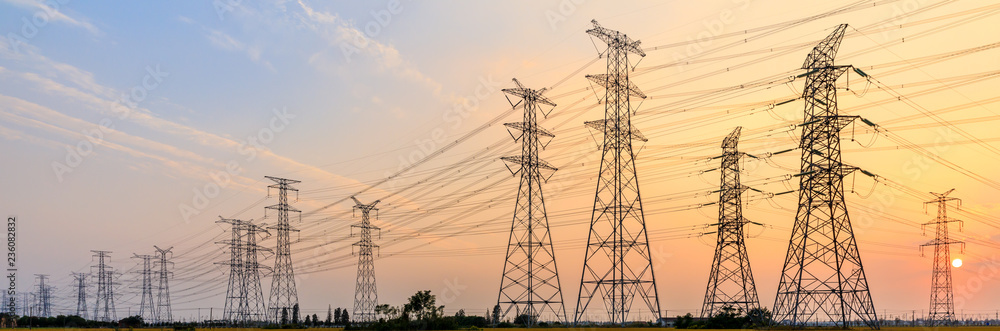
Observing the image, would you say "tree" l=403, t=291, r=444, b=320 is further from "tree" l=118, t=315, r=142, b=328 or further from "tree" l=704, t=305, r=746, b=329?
"tree" l=118, t=315, r=142, b=328

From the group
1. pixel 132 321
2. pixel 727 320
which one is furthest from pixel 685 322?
pixel 132 321

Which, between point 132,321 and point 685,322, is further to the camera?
point 132,321

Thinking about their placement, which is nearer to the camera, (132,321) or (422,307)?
(422,307)

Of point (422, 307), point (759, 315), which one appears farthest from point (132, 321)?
point (759, 315)

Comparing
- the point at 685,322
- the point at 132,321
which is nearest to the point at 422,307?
the point at 685,322

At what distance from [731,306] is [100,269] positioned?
136 m

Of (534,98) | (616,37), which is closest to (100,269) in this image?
(534,98)

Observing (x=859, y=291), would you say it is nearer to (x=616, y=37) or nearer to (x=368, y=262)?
(x=616, y=37)

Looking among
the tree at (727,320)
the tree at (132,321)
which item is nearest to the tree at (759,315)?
the tree at (727,320)

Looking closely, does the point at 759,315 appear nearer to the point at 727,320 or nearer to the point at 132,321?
the point at 727,320

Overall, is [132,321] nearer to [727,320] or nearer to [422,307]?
[422,307]

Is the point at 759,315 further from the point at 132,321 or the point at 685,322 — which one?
the point at 132,321

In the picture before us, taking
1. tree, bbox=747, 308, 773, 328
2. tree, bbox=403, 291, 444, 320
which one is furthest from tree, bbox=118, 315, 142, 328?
tree, bbox=747, 308, 773, 328

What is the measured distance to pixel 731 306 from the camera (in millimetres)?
70812
